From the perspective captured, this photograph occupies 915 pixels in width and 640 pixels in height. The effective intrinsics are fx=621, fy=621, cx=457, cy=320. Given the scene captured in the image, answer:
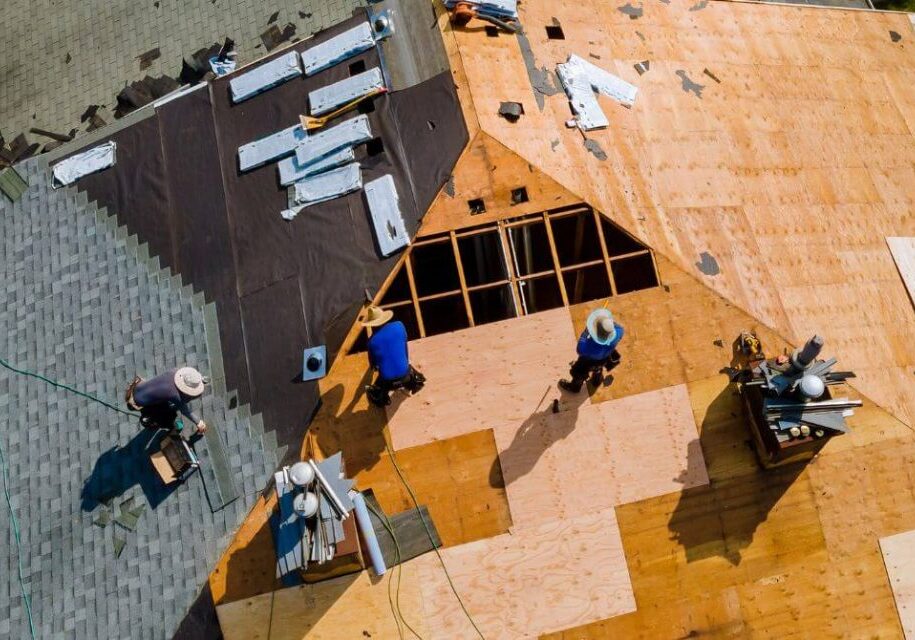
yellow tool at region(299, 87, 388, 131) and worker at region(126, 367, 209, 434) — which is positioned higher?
yellow tool at region(299, 87, 388, 131)

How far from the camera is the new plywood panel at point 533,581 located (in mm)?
10852

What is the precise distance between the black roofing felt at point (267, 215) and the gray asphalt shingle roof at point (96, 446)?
65cm

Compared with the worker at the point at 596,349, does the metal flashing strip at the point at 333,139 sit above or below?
above

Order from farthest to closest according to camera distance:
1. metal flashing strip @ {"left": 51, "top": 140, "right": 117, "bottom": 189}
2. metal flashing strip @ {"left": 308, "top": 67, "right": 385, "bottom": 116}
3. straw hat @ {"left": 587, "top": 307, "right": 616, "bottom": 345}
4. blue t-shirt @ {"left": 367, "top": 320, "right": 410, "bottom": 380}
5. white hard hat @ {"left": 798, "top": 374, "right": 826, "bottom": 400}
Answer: metal flashing strip @ {"left": 51, "top": 140, "right": 117, "bottom": 189}
metal flashing strip @ {"left": 308, "top": 67, "right": 385, "bottom": 116}
blue t-shirt @ {"left": 367, "top": 320, "right": 410, "bottom": 380}
straw hat @ {"left": 587, "top": 307, "right": 616, "bottom": 345}
white hard hat @ {"left": 798, "top": 374, "right": 826, "bottom": 400}

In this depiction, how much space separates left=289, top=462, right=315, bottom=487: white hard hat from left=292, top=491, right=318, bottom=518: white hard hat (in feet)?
0.56

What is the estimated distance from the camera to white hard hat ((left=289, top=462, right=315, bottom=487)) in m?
9.47

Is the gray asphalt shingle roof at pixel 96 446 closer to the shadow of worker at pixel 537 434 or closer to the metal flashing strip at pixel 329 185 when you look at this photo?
the metal flashing strip at pixel 329 185

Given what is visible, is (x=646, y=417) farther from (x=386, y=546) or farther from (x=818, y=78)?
(x=818, y=78)

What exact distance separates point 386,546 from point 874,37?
708 inches

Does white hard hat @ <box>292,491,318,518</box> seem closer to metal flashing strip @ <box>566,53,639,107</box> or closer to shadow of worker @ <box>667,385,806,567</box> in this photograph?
shadow of worker @ <box>667,385,806,567</box>

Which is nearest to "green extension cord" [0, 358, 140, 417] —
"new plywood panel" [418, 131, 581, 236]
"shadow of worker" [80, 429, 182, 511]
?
"shadow of worker" [80, 429, 182, 511]

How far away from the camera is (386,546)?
36.6 feet

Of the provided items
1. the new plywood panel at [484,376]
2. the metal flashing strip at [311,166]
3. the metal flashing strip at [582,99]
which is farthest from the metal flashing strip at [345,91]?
the new plywood panel at [484,376]

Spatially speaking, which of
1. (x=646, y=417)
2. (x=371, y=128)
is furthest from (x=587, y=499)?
(x=371, y=128)
